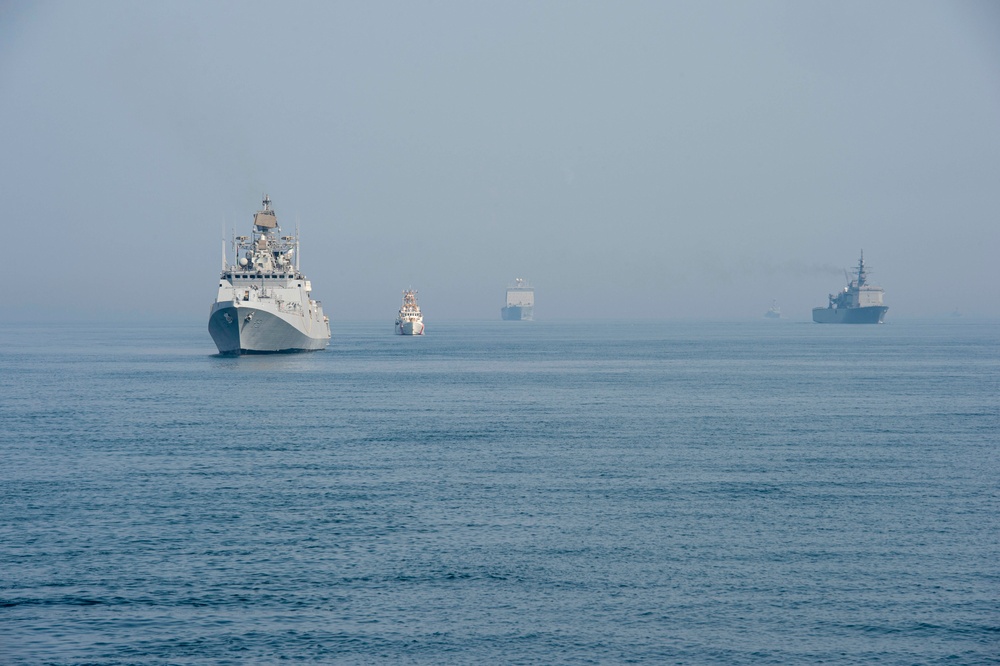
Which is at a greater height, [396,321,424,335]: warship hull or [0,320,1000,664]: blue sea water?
[396,321,424,335]: warship hull

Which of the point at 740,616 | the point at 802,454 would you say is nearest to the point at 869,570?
the point at 740,616

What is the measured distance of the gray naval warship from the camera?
92188 mm

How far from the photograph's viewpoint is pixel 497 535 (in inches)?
1033

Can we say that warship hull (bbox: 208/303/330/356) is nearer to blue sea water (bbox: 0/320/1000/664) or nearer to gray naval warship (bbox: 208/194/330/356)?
gray naval warship (bbox: 208/194/330/356)

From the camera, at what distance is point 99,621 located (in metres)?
20.0

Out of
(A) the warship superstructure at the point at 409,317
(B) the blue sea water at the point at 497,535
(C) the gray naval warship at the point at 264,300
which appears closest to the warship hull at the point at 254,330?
(C) the gray naval warship at the point at 264,300

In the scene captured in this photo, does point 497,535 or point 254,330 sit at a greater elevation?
point 254,330

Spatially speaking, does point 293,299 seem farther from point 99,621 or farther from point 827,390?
point 99,621

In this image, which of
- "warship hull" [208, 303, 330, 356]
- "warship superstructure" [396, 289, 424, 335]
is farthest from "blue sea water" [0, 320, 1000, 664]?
"warship superstructure" [396, 289, 424, 335]

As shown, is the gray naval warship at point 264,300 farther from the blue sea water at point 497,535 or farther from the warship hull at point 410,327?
the warship hull at point 410,327

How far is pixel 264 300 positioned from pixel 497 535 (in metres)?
74.5

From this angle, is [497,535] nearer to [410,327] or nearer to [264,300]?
[264,300]

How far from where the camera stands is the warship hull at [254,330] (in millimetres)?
91000

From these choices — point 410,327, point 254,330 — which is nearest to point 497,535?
point 254,330
